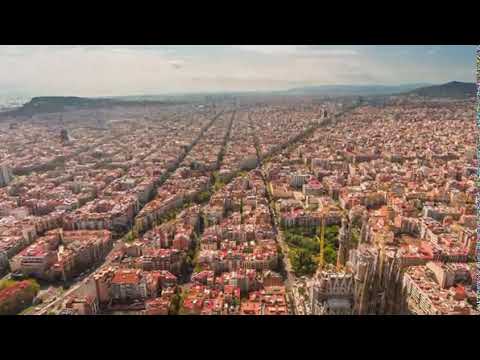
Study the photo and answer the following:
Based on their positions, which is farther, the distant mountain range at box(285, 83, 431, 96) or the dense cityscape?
the distant mountain range at box(285, 83, 431, 96)

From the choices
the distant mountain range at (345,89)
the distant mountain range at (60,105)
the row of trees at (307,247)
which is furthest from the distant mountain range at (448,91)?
the distant mountain range at (60,105)

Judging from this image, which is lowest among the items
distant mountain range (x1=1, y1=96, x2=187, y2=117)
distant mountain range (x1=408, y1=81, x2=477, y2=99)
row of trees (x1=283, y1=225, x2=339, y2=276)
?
row of trees (x1=283, y1=225, x2=339, y2=276)

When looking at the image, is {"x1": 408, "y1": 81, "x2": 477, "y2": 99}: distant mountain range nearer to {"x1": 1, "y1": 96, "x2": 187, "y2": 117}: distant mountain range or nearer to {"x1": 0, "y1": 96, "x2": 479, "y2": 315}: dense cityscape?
{"x1": 0, "y1": 96, "x2": 479, "y2": 315}: dense cityscape

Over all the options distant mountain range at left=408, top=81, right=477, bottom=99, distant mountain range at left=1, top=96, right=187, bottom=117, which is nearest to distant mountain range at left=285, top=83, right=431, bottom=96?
distant mountain range at left=408, top=81, right=477, bottom=99
